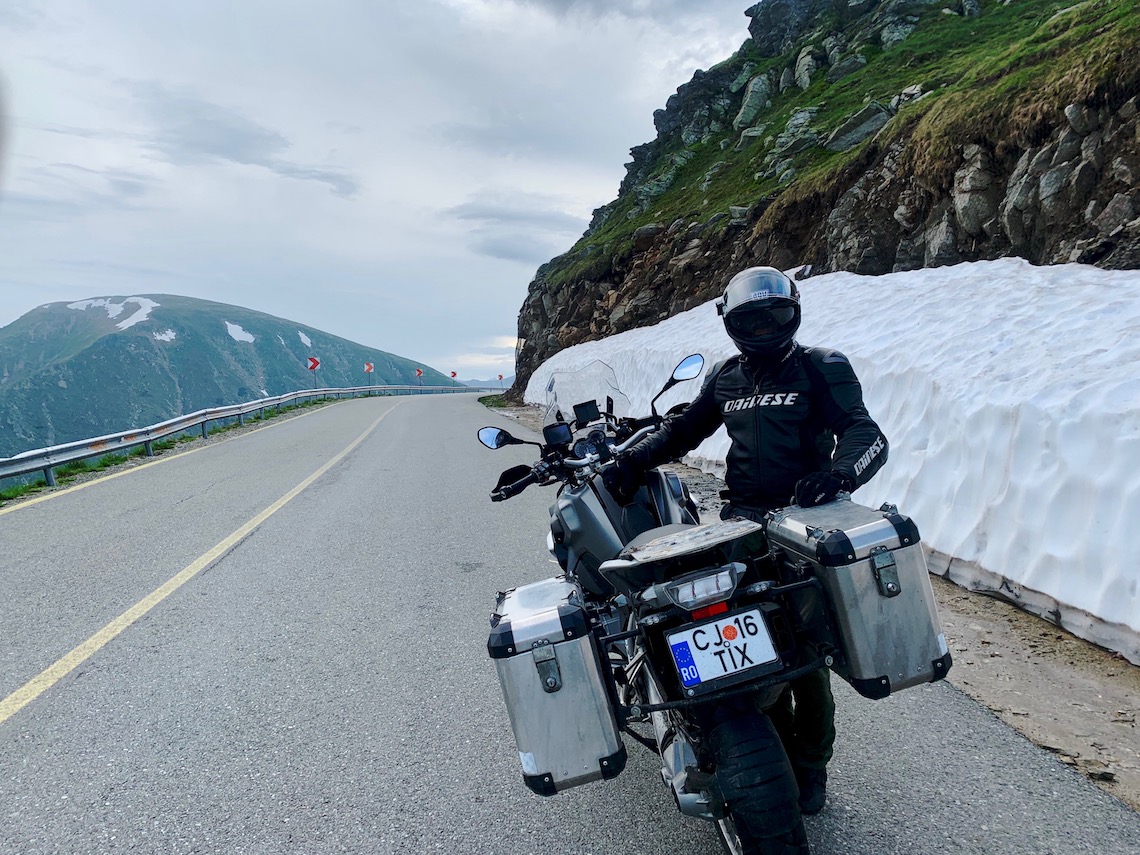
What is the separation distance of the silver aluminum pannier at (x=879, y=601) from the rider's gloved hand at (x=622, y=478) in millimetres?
924

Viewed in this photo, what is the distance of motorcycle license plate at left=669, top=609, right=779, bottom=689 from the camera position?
2125 millimetres

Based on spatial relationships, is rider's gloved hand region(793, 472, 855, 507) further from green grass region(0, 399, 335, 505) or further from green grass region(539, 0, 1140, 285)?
green grass region(539, 0, 1140, 285)

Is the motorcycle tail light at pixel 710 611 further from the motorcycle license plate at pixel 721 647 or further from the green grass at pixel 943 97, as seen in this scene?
the green grass at pixel 943 97

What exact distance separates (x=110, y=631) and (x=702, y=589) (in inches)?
179

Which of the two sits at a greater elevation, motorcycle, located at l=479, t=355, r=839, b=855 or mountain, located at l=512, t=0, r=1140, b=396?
mountain, located at l=512, t=0, r=1140, b=396

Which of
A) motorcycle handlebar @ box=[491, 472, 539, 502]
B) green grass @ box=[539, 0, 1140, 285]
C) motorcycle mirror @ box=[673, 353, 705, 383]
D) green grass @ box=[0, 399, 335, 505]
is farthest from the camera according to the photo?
green grass @ box=[539, 0, 1140, 285]

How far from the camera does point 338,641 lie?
15.0 feet

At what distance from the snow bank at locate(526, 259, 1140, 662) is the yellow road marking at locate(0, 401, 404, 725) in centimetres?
581

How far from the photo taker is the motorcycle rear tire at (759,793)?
195cm

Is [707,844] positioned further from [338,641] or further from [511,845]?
[338,641]

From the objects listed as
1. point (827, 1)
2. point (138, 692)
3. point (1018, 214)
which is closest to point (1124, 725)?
point (138, 692)

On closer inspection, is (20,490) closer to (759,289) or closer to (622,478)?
(622,478)

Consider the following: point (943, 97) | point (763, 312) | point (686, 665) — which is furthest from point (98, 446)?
point (943, 97)

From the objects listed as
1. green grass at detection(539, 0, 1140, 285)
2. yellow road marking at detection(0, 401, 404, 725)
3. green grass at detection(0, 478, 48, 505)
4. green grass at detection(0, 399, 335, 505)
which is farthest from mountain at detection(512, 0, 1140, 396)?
green grass at detection(0, 399, 335, 505)
